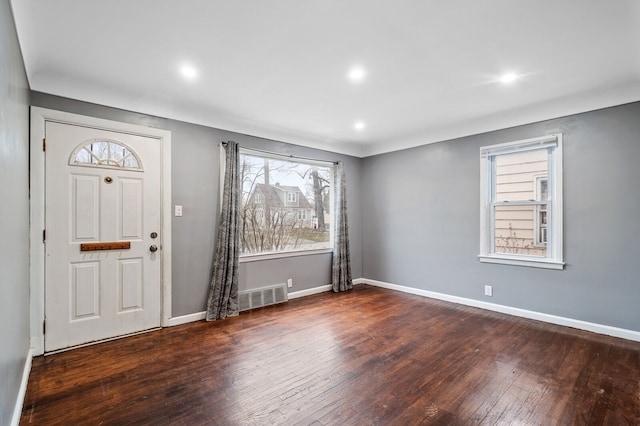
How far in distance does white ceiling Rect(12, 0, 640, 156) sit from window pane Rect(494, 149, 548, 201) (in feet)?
1.55

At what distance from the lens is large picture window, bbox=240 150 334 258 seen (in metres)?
4.26

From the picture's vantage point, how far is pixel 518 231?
395 cm

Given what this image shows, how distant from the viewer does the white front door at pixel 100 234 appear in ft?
9.23

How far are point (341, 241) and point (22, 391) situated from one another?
3928mm

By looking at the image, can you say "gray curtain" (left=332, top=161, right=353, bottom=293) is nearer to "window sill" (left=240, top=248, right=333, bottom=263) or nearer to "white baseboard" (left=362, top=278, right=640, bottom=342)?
"window sill" (left=240, top=248, right=333, bottom=263)

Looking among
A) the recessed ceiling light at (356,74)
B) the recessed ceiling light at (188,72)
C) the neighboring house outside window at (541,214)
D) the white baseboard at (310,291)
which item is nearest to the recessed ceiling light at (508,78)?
the recessed ceiling light at (356,74)

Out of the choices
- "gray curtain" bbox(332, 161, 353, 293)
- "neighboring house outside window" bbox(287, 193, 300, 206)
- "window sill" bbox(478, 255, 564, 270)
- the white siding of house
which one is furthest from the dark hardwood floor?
"neighboring house outside window" bbox(287, 193, 300, 206)

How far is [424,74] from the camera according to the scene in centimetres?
274

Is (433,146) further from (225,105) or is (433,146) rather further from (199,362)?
(199,362)

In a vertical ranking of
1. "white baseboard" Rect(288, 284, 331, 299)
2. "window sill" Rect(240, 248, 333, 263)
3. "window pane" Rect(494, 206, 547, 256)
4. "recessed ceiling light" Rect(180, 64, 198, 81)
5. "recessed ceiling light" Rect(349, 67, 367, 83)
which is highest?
"recessed ceiling light" Rect(349, 67, 367, 83)

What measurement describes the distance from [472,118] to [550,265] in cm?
201

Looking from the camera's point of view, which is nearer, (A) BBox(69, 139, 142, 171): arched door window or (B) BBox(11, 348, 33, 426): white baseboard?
(B) BBox(11, 348, 33, 426): white baseboard

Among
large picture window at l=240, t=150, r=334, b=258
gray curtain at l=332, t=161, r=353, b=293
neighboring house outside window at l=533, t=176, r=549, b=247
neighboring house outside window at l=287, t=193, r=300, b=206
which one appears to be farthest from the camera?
gray curtain at l=332, t=161, r=353, b=293

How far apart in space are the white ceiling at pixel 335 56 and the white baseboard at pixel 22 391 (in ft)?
7.71
